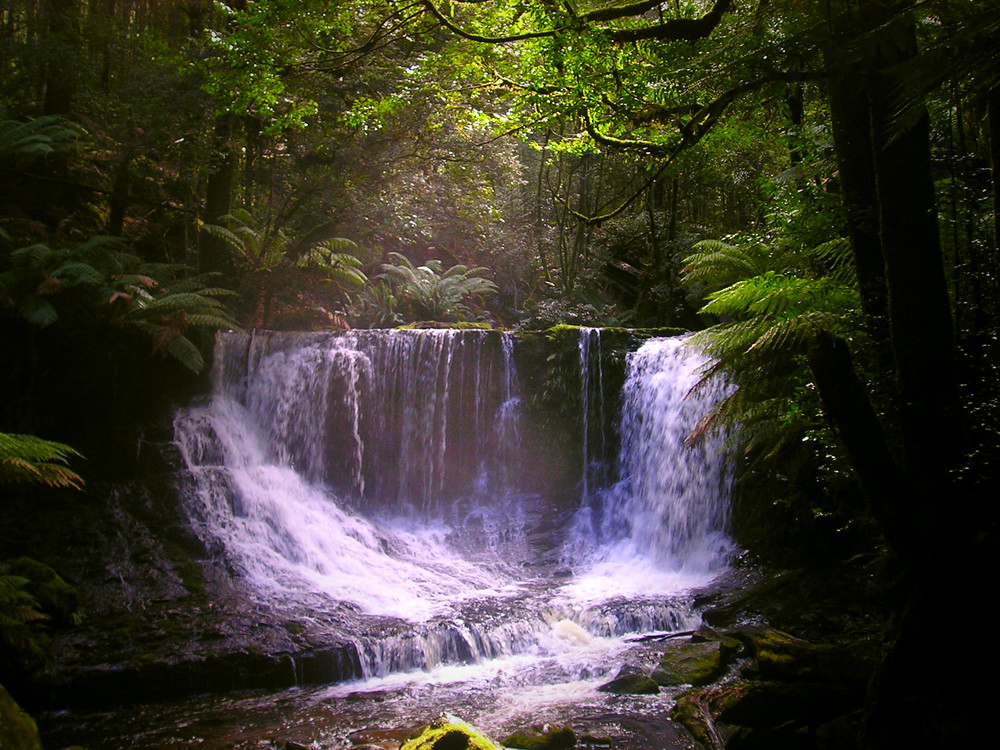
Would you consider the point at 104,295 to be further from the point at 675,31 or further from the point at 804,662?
the point at 804,662

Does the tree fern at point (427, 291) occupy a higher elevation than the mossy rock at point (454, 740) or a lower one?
higher

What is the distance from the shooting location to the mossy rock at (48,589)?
6957 millimetres

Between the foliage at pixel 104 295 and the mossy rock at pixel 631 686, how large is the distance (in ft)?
21.6

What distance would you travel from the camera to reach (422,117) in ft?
38.7

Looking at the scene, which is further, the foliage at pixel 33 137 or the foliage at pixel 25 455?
the foliage at pixel 33 137

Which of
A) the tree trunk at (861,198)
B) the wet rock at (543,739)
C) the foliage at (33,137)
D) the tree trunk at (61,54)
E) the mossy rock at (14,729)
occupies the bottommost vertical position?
the wet rock at (543,739)

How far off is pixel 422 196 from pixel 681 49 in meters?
8.99

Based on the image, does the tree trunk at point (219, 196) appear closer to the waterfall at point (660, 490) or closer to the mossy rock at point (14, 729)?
the waterfall at point (660, 490)

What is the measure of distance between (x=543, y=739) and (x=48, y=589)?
17.8 ft

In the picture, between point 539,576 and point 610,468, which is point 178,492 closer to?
point 539,576

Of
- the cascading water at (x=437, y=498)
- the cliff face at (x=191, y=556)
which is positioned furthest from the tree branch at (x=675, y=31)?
the cliff face at (x=191, y=556)

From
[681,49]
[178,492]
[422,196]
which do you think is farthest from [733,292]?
[422,196]

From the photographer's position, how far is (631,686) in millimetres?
5805

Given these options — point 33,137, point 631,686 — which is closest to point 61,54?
point 33,137
